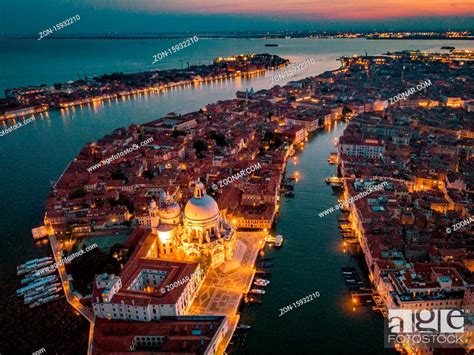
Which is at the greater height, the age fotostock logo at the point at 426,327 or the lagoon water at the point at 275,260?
the age fotostock logo at the point at 426,327

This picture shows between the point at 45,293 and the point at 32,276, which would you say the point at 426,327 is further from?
the point at 32,276

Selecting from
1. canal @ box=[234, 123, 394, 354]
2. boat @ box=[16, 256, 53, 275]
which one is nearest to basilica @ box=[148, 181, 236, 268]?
canal @ box=[234, 123, 394, 354]

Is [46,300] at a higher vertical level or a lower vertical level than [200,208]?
lower

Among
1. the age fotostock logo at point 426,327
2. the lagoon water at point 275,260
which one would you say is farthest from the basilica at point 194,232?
the age fotostock logo at point 426,327

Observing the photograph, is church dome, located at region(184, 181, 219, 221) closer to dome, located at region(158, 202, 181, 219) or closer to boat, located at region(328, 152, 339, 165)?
dome, located at region(158, 202, 181, 219)

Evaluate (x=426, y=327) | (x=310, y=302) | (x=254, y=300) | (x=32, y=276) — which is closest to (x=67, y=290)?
(x=32, y=276)

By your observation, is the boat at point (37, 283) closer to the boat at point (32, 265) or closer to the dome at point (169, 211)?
the boat at point (32, 265)
